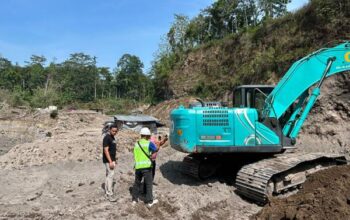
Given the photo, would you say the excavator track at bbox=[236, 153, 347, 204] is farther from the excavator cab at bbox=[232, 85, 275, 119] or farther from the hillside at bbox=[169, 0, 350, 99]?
the hillside at bbox=[169, 0, 350, 99]

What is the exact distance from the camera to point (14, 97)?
58.1 meters

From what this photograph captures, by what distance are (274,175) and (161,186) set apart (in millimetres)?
2630

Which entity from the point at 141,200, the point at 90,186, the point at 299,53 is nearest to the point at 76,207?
the point at 141,200

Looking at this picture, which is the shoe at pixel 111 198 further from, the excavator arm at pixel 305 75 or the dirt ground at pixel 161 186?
the excavator arm at pixel 305 75

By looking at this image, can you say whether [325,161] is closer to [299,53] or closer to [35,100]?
[299,53]

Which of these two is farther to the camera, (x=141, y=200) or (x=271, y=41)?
(x=271, y=41)

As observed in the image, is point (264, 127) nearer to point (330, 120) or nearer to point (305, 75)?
point (305, 75)

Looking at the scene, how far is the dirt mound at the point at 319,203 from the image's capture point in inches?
241

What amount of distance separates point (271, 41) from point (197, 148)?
14227mm

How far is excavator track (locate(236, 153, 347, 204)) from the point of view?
25.2 ft

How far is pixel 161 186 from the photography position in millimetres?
9141

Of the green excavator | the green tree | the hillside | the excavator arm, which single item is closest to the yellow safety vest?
the green excavator

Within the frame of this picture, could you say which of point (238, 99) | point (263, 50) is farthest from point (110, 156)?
point (263, 50)

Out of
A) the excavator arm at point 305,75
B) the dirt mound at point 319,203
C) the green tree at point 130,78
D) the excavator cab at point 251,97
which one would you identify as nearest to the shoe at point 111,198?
the dirt mound at point 319,203
